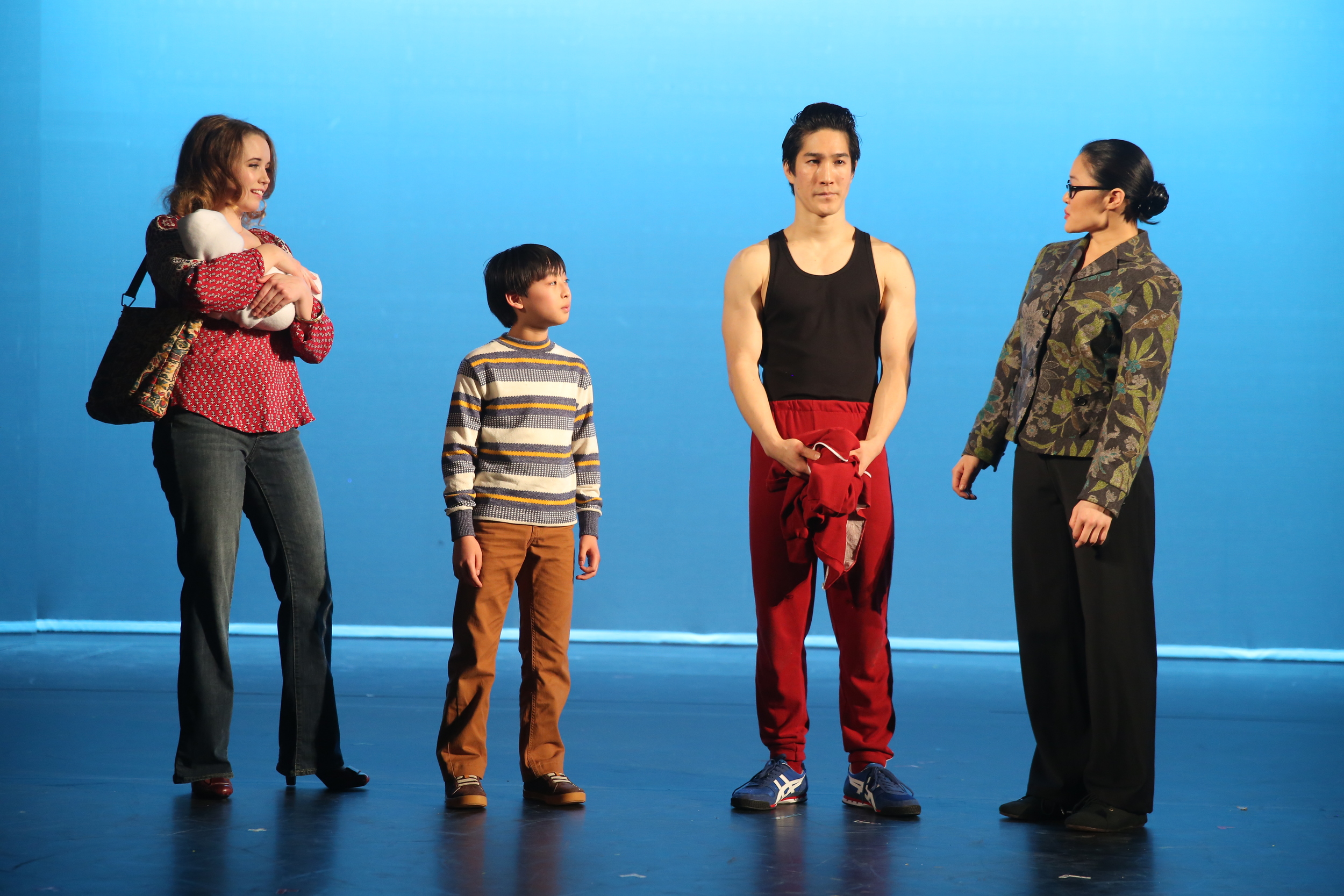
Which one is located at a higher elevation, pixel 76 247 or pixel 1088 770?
pixel 76 247

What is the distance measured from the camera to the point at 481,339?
14.8 feet

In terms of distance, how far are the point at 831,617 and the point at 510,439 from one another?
663 millimetres

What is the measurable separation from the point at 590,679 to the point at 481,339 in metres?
1.44

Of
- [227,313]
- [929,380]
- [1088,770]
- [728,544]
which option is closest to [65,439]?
[728,544]

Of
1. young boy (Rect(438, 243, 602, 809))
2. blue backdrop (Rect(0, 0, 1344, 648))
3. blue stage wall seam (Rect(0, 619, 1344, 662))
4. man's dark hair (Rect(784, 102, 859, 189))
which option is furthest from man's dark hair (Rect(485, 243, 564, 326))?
blue stage wall seam (Rect(0, 619, 1344, 662))

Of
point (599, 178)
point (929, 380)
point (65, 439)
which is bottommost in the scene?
point (65, 439)

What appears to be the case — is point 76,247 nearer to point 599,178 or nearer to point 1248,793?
point 599,178

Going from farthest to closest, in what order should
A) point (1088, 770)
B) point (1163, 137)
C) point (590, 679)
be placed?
Answer: point (1163, 137) → point (590, 679) → point (1088, 770)

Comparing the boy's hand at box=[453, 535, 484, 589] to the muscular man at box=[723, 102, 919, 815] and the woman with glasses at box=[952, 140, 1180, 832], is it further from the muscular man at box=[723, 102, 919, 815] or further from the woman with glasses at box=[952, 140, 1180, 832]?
the woman with glasses at box=[952, 140, 1180, 832]

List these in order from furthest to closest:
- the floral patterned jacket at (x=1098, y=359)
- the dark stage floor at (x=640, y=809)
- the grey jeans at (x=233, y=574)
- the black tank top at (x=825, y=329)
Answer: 1. the black tank top at (x=825, y=329)
2. the grey jeans at (x=233, y=574)
3. the floral patterned jacket at (x=1098, y=359)
4. the dark stage floor at (x=640, y=809)

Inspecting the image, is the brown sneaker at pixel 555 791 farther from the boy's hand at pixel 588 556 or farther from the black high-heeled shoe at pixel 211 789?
the black high-heeled shoe at pixel 211 789

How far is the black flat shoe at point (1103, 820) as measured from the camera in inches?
80.7

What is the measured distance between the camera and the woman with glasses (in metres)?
2.06

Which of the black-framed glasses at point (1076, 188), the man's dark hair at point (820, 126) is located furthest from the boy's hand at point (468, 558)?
the black-framed glasses at point (1076, 188)
